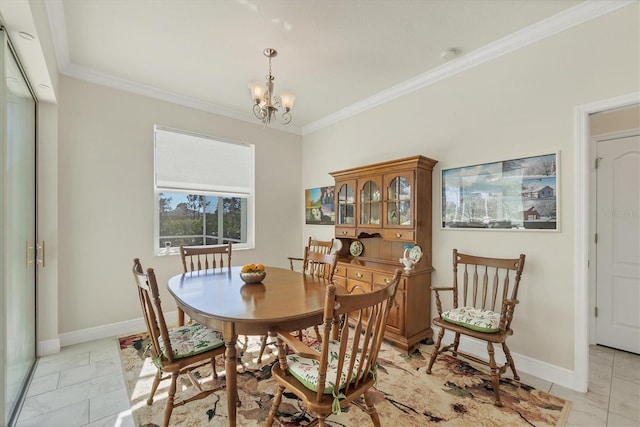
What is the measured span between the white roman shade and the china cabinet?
160cm

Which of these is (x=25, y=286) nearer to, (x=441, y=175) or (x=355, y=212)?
(x=355, y=212)

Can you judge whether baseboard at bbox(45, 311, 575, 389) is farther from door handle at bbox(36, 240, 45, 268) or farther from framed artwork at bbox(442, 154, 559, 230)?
framed artwork at bbox(442, 154, 559, 230)

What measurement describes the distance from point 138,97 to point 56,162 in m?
1.14

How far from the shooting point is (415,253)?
2928 mm

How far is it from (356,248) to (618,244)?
2.73 m

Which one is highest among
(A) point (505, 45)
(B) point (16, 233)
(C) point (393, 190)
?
(A) point (505, 45)

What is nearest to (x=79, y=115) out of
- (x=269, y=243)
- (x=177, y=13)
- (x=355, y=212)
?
(x=177, y=13)

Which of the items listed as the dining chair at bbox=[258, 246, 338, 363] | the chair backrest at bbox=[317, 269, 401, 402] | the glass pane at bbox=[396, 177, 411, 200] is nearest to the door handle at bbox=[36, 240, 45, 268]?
the dining chair at bbox=[258, 246, 338, 363]

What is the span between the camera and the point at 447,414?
1903 mm

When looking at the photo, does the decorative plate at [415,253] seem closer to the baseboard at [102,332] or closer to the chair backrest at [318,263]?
the chair backrest at [318,263]

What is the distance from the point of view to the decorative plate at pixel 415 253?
2910mm

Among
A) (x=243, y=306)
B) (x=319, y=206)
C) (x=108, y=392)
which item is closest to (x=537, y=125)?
(x=243, y=306)

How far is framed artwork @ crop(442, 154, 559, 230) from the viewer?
2336 millimetres

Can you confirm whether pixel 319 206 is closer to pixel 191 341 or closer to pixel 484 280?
pixel 484 280
